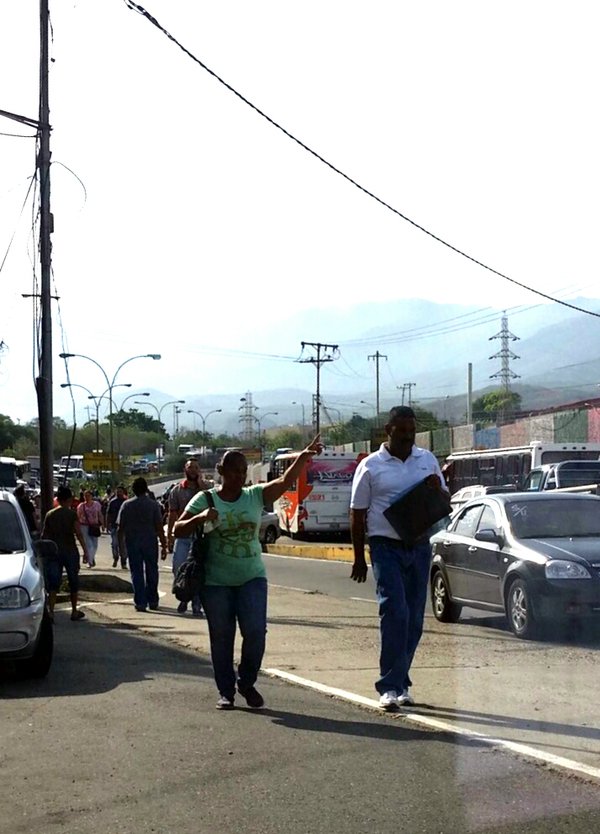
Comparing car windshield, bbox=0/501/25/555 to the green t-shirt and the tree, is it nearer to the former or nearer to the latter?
the green t-shirt

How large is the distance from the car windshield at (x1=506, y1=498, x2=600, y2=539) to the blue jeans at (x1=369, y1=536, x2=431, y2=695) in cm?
458

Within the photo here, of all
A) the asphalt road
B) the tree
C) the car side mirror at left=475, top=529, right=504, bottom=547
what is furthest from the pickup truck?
the tree

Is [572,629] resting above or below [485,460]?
below

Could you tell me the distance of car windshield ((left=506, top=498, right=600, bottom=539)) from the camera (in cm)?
1272

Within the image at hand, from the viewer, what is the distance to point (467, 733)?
24.2 feet

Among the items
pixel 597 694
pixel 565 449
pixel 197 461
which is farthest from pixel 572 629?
pixel 565 449

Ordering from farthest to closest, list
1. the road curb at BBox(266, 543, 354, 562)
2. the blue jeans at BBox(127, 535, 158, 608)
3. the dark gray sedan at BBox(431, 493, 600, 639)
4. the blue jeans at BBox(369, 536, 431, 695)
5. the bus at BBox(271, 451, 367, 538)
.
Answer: the bus at BBox(271, 451, 367, 538) → the road curb at BBox(266, 543, 354, 562) → the blue jeans at BBox(127, 535, 158, 608) → the dark gray sedan at BBox(431, 493, 600, 639) → the blue jeans at BBox(369, 536, 431, 695)

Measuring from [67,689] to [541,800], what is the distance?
4.61 m

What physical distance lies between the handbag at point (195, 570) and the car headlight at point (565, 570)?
459 centimetres

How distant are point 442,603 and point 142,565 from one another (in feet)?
13.4

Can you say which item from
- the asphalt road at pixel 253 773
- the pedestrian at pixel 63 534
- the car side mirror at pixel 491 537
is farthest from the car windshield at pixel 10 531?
the car side mirror at pixel 491 537

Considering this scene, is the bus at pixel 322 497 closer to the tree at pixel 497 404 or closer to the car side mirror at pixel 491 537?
the car side mirror at pixel 491 537

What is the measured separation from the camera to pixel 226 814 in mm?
5750

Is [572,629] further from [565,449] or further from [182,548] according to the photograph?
[565,449]
